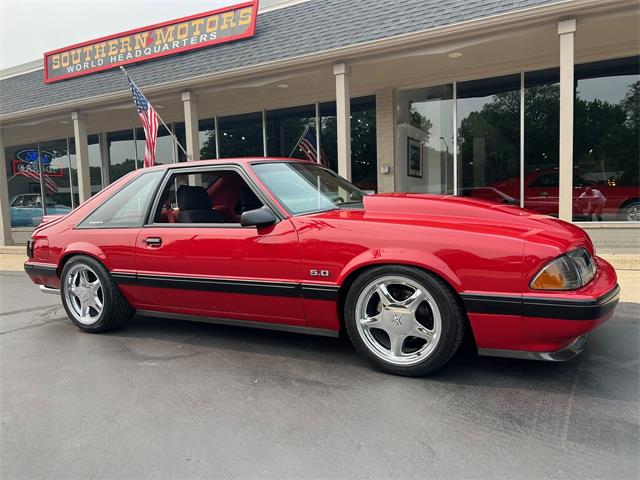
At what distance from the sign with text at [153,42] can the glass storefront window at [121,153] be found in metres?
3.29

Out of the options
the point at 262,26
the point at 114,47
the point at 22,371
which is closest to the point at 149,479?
the point at 22,371

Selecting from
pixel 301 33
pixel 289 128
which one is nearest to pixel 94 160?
pixel 289 128

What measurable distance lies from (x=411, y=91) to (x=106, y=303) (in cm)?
A: 847

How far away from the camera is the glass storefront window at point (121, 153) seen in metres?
15.4

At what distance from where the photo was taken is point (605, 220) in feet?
29.0

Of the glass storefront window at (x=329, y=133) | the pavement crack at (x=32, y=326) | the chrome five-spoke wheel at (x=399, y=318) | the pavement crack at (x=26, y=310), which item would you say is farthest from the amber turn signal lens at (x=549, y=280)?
the glass storefront window at (x=329, y=133)

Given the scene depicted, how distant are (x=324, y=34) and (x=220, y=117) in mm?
5634

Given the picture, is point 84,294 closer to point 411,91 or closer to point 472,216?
point 472,216

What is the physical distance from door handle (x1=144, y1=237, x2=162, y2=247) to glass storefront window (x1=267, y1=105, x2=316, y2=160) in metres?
8.26

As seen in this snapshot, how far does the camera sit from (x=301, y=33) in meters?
8.73

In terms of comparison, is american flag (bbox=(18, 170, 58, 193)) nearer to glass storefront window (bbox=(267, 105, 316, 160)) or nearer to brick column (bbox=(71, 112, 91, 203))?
brick column (bbox=(71, 112, 91, 203))

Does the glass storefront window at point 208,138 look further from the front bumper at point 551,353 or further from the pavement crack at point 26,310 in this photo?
the front bumper at point 551,353

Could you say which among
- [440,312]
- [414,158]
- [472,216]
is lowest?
[440,312]

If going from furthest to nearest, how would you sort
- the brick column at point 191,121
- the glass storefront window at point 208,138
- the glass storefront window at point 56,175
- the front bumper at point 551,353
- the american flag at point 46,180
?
1. the american flag at point 46,180
2. the glass storefront window at point 56,175
3. the glass storefront window at point 208,138
4. the brick column at point 191,121
5. the front bumper at point 551,353
